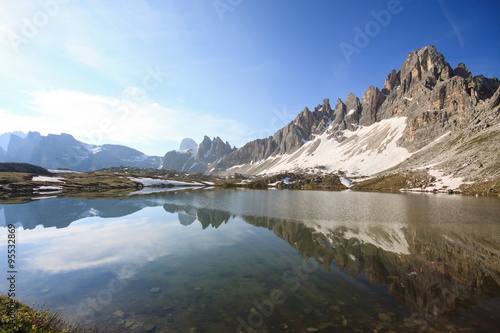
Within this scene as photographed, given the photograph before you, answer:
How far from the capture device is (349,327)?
1142cm

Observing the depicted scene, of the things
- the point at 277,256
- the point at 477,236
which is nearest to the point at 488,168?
the point at 477,236

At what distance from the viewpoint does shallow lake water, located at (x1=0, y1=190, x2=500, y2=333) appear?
40.1ft

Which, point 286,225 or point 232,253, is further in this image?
point 286,225

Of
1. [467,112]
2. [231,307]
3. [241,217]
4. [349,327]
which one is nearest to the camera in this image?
[349,327]

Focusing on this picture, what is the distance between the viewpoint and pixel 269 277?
17.8m

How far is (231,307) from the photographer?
1334 centimetres

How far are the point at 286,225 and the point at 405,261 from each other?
18.1 meters

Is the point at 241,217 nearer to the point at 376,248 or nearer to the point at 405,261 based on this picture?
the point at 376,248

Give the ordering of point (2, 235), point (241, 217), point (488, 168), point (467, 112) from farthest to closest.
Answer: point (467, 112), point (488, 168), point (241, 217), point (2, 235)

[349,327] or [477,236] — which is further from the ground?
[477,236]

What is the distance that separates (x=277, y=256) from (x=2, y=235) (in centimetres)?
3700

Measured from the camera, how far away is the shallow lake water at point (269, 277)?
40.1 ft

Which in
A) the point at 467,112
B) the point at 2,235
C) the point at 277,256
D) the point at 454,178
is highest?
the point at 467,112

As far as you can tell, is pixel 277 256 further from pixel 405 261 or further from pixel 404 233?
pixel 404 233
